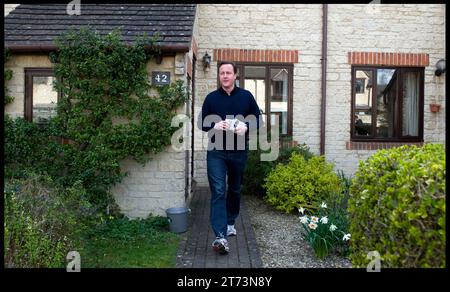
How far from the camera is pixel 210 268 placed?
4.07 m

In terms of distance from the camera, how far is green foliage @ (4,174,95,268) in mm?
3752

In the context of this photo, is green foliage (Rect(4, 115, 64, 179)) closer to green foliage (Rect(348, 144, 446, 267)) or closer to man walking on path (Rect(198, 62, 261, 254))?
man walking on path (Rect(198, 62, 261, 254))

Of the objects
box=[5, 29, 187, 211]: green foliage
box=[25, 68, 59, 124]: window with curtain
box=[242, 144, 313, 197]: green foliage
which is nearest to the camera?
box=[5, 29, 187, 211]: green foliage

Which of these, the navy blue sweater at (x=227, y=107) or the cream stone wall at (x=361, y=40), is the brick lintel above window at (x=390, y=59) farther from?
the navy blue sweater at (x=227, y=107)

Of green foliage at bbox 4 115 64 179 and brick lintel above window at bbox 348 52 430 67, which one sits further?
brick lintel above window at bbox 348 52 430 67

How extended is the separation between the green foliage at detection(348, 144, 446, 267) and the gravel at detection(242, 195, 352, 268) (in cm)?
149

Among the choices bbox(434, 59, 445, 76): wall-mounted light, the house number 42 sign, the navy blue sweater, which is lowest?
the navy blue sweater

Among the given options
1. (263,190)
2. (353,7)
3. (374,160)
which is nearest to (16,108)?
(263,190)

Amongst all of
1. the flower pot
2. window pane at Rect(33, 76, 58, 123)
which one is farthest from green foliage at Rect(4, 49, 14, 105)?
the flower pot

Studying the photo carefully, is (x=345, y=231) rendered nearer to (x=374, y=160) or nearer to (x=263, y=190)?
(x=374, y=160)

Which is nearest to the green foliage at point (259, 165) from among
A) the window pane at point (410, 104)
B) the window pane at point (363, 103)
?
the window pane at point (363, 103)

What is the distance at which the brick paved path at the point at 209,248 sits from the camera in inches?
168
